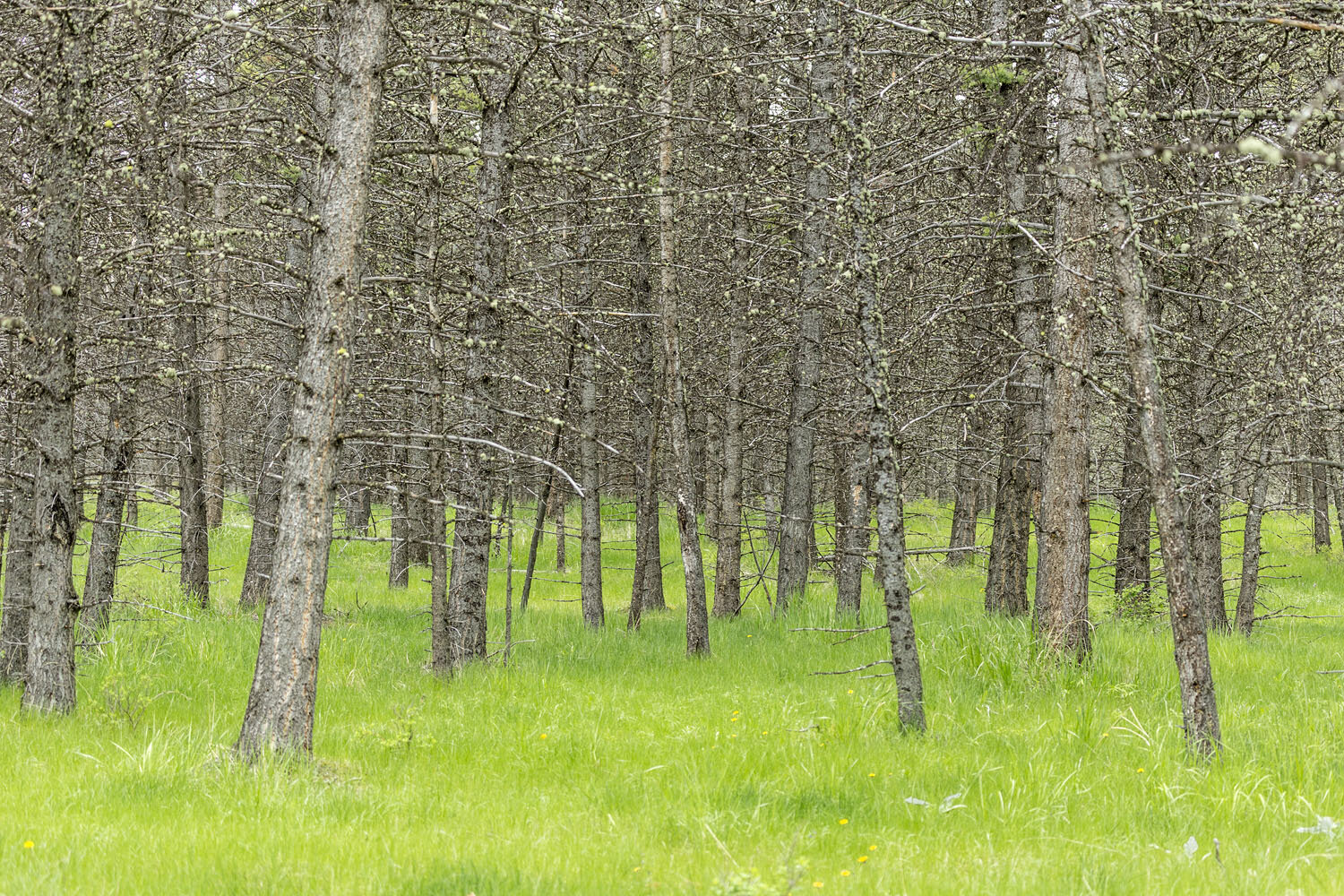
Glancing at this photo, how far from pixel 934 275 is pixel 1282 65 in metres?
4.77

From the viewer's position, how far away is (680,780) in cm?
603

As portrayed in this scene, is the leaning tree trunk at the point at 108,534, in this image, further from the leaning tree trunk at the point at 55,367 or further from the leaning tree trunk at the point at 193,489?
the leaning tree trunk at the point at 55,367

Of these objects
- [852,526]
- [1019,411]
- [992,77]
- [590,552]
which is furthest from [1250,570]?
[852,526]

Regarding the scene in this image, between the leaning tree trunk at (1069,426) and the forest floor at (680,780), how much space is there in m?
0.43

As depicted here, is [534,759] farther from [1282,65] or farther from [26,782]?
[1282,65]

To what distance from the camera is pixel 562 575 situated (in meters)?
20.8

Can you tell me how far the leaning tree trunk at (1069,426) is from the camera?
802 centimetres

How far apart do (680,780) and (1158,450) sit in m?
3.41

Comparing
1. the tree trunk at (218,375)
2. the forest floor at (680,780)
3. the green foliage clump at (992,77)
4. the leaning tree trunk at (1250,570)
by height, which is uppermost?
the green foliage clump at (992,77)

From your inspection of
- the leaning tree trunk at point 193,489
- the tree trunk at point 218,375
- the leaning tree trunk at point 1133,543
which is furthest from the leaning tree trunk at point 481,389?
the leaning tree trunk at point 1133,543

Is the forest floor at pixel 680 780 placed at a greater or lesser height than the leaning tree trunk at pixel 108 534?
lesser

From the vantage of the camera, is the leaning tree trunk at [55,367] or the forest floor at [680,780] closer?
the forest floor at [680,780]

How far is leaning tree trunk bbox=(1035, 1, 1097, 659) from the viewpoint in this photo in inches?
316

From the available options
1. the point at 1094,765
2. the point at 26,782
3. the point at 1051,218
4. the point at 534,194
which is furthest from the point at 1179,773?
the point at 534,194
